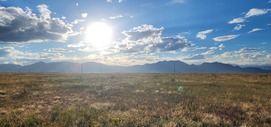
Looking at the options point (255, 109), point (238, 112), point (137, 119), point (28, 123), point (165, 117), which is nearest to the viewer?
point (28, 123)

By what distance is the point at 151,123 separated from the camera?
458 inches

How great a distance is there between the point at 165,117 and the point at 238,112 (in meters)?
5.76

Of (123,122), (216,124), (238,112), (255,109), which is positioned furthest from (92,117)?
(255,109)

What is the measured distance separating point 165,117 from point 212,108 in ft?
17.3

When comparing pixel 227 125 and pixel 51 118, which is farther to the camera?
pixel 51 118

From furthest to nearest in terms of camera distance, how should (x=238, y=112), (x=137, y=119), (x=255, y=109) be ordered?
(x=255, y=109) < (x=238, y=112) < (x=137, y=119)

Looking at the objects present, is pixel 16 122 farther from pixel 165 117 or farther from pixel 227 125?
pixel 227 125

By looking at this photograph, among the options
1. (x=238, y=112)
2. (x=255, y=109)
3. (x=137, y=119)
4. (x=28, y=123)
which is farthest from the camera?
(x=255, y=109)

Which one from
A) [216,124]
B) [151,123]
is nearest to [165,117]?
[151,123]

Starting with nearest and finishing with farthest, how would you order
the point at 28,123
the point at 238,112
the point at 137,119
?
the point at 28,123 → the point at 137,119 → the point at 238,112

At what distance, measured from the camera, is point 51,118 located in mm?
12664

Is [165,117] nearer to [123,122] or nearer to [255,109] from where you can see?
[123,122]

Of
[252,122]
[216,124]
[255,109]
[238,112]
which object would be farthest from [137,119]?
[255,109]

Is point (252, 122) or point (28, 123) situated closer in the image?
point (28, 123)
